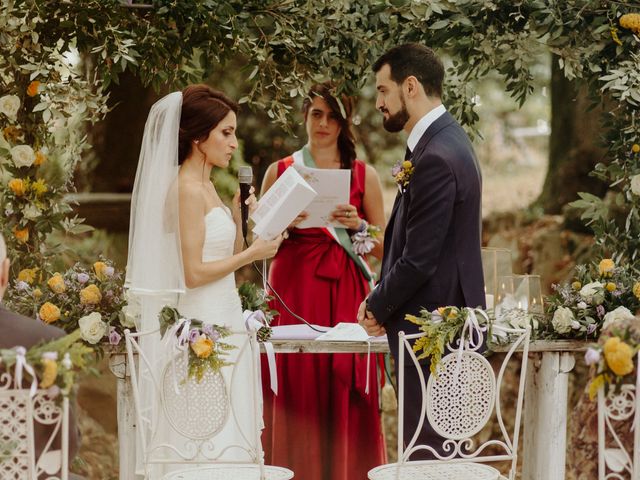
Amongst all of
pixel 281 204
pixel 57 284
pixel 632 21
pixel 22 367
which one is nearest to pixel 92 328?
pixel 57 284

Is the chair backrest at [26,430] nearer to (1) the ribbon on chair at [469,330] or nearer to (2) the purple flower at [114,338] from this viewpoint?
(2) the purple flower at [114,338]

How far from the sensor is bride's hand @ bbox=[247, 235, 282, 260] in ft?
14.9

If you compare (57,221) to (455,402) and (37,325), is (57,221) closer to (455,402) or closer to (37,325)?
(37,325)

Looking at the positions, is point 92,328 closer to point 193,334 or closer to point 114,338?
point 114,338

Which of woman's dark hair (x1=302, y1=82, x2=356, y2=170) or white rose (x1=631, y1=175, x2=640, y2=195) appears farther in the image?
woman's dark hair (x1=302, y1=82, x2=356, y2=170)

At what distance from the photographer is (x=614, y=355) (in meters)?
3.06

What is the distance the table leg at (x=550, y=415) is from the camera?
463cm

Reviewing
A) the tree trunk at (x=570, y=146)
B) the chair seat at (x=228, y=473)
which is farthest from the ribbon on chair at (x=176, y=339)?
the tree trunk at (x=570, y=146)

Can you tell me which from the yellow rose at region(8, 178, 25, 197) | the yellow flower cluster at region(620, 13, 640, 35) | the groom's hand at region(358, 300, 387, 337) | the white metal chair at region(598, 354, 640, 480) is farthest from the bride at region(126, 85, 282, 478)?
the yellow flower cluster at region(620, 13, 640, 35)

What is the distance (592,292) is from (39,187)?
2643 mm

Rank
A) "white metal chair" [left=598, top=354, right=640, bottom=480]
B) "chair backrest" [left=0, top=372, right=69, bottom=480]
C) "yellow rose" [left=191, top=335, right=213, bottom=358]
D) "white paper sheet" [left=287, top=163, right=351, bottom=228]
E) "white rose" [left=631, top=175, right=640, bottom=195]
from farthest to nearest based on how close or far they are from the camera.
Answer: "white paper sheet" [left=287, top=163, right=351, bottom=228] < "white rose" [left=631, top=175, right=640, bottom=195] < "yellow rose" [left=191, top=335, right=213, bottom=358] < "white metal chair" [left=598, top=354, right=640, bottom=480] < "chair backrest" [left=0, top=372, right=69, bottom=480]

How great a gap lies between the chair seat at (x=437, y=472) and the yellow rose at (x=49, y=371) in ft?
4.74

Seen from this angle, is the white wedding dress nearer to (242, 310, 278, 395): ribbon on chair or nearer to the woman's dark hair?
(242, 310, 278, 395): ribbon on chair

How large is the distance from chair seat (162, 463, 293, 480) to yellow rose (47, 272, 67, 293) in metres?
1.06
